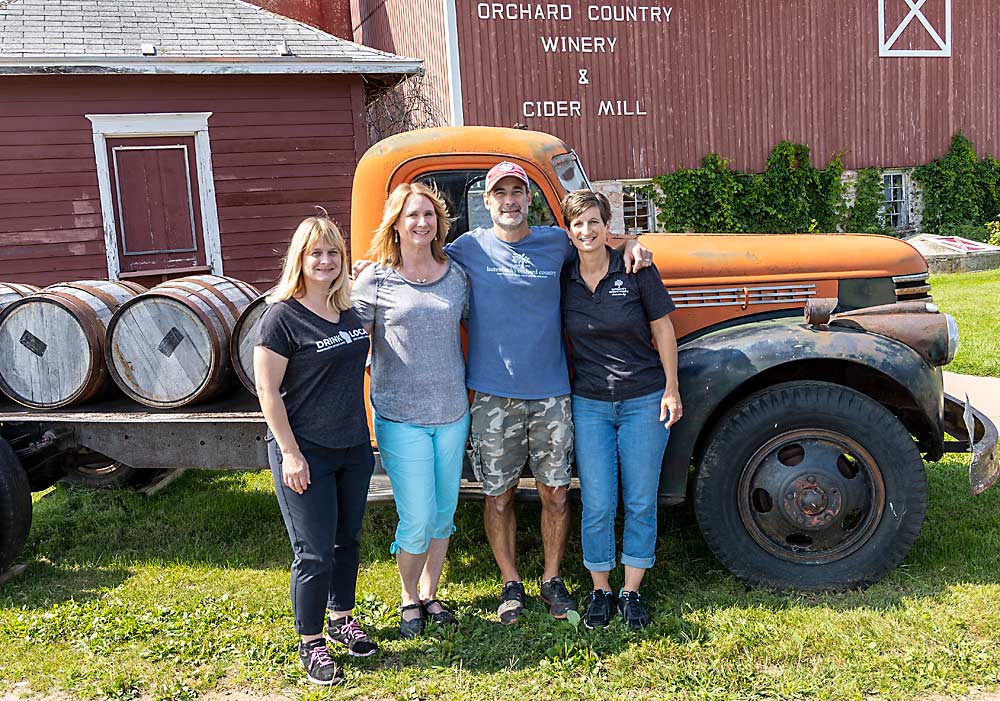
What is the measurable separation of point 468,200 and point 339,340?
3.35ft

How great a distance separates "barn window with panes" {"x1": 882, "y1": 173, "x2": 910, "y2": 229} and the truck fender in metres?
16.9

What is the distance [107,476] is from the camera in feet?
18.1

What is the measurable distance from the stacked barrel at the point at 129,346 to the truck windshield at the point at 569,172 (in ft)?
4.91

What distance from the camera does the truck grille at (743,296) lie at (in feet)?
12.8

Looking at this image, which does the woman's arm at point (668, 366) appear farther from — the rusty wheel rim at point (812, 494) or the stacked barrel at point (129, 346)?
the stacked barrel at point (129, 346)

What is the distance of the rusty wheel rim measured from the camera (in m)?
3.61

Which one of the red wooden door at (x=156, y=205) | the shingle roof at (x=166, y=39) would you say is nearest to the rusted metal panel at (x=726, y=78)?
the shingle roof at (x=166, y=39)

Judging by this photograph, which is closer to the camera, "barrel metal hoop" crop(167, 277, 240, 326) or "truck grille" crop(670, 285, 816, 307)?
"truck grille" crop(670, 285, 816, 307)

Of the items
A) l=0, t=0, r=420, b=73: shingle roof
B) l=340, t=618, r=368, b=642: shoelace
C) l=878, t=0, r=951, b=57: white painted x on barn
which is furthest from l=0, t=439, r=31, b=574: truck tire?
l=878, t=0, r=951, b=57: white painted x on barn

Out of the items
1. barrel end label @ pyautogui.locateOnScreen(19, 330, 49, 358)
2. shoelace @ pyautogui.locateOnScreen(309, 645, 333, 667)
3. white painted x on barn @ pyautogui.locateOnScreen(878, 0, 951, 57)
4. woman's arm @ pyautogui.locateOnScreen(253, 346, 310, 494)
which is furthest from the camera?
white painted x on barn @ pyautogui.locateOnScreen(878, 0, 951, 57)

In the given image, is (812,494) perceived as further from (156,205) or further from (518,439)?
(156,205)

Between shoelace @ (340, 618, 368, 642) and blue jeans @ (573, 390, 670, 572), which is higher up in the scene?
blue jeans @ (573, 390, 670, 572)

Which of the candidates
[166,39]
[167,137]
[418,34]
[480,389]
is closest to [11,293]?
[480,389]

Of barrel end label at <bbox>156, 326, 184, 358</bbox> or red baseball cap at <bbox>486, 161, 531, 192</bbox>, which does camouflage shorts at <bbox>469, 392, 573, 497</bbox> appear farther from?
barrel end label at <bbox>156, 326, 184, 358</bbox>
